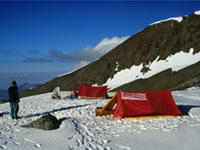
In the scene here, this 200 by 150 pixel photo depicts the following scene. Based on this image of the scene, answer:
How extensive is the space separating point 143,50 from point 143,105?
56635mm

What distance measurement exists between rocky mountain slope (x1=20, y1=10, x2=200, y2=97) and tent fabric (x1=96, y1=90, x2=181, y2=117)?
111 ft

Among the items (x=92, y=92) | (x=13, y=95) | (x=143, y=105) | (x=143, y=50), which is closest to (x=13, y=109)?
(x=13, y=95)

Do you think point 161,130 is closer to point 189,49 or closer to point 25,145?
point 25,145

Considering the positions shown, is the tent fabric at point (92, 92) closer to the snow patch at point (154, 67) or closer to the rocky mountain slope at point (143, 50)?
the rocky mountain slope at point (143, 50)

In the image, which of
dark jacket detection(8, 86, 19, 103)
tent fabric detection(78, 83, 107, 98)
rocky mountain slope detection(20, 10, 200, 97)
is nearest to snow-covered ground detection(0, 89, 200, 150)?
dark jacket detection(8, 86, 19, 103)

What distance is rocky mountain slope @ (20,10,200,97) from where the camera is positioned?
57.5 metres

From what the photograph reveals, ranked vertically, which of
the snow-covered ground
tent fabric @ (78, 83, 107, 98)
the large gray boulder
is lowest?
the snow-covered ground

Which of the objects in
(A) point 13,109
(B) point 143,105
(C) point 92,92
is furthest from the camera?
(C) point 92,92

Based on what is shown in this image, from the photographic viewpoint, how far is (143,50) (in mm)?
64875

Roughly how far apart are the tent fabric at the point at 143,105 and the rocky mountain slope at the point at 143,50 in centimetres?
3383

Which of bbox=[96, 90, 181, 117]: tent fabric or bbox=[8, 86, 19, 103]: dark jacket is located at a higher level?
bbox=[8, 86, 19, 103]: dark jacket

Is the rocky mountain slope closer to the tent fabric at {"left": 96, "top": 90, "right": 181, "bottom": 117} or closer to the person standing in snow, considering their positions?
the tent fabric at {"left": 96, "top": 90, "right": 181, "bottom": 117}

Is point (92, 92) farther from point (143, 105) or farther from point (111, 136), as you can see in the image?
point (111, 136)

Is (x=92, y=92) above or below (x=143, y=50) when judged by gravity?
below
